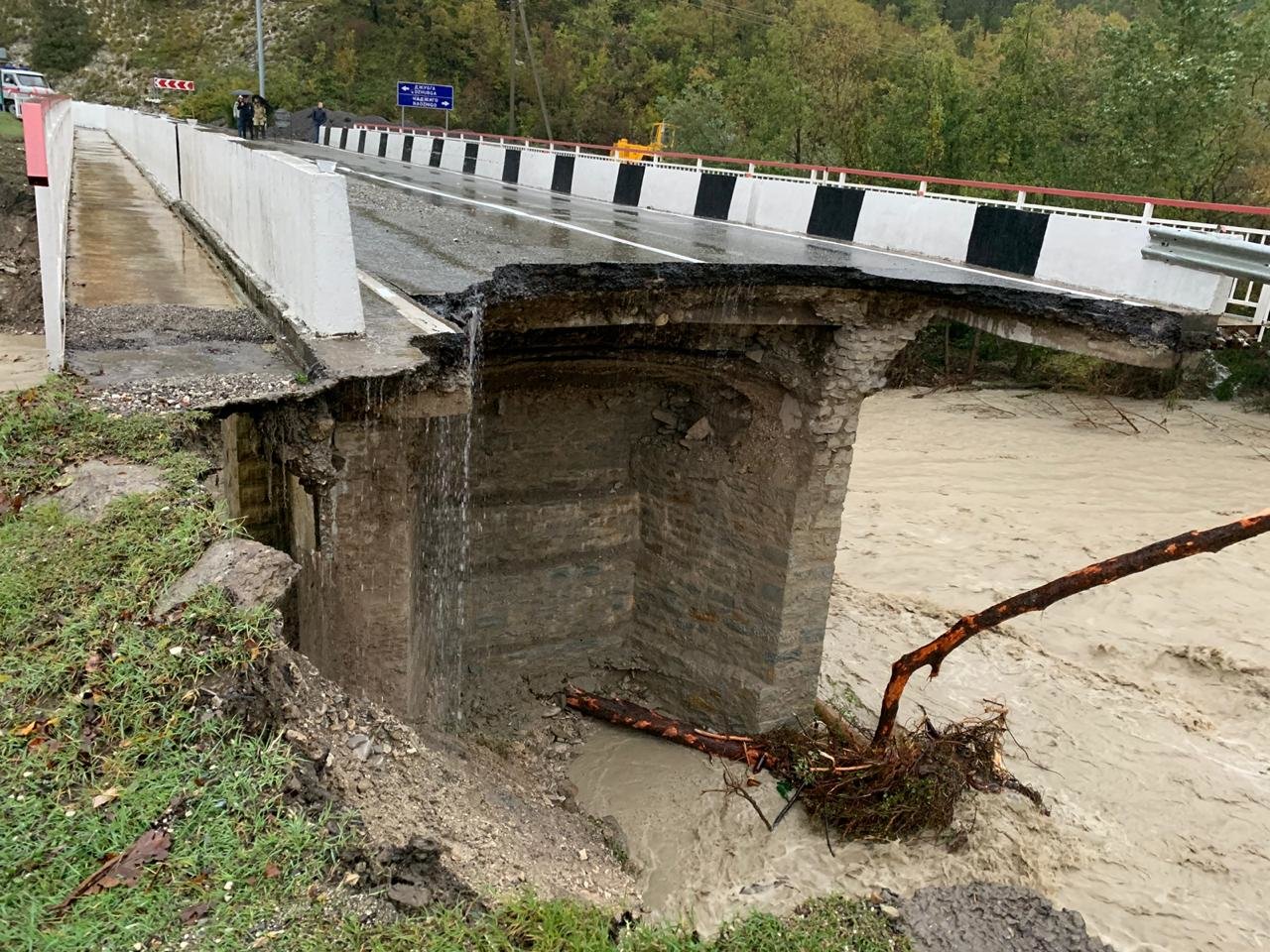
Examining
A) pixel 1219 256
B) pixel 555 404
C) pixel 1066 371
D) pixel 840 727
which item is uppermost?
pixel 1219 256

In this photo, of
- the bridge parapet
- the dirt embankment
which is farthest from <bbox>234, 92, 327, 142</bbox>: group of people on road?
the bridge parapet

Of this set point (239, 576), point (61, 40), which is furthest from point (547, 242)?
point (61, 40)

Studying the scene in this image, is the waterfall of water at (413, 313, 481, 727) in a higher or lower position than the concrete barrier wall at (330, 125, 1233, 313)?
lower

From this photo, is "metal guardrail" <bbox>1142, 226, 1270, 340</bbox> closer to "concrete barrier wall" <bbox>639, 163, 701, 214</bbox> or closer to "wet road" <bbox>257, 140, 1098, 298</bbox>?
"wet road" <bbox>257, 140, 1098, 298</bbox>

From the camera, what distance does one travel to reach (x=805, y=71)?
27.6 meters

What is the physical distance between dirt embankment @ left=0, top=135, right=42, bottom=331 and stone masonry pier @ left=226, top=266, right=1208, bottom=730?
16475mm

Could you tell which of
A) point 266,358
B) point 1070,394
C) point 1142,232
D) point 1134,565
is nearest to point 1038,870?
point 1134,565

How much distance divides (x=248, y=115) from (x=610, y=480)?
65.2 feet

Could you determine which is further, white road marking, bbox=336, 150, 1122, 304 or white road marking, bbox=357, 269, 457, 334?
white road marking, bbox=336, 150, 1122, 304

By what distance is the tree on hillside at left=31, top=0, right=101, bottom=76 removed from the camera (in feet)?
196

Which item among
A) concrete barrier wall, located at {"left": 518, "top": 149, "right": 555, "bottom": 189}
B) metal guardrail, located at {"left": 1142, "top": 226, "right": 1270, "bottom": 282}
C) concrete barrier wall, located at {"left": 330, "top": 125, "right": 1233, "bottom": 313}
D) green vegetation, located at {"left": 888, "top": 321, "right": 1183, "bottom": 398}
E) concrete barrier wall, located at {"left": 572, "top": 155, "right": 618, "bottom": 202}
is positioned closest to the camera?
metal guardrail, located at {"left": 1142, "top": 226, "right": 1270, "bottom": 282}

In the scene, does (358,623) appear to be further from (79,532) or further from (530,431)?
(530,431)

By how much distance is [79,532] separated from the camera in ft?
13.2

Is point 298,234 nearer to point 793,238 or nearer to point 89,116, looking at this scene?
point 793,238
